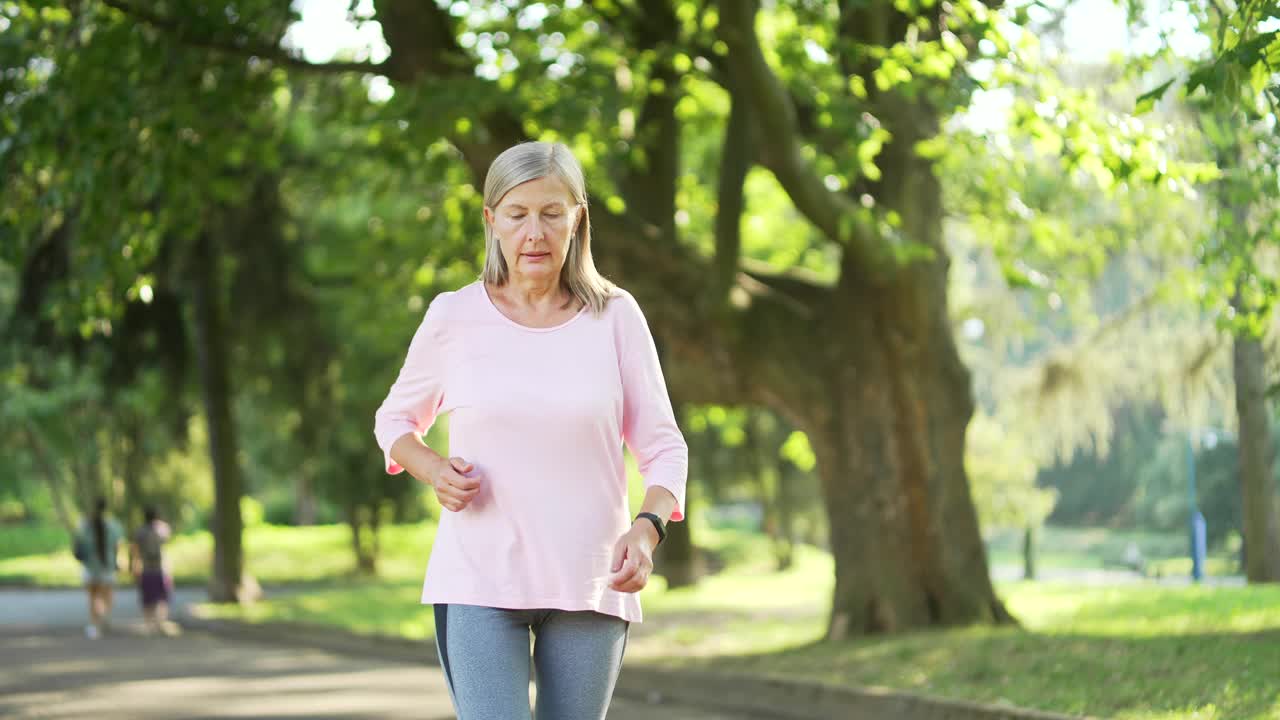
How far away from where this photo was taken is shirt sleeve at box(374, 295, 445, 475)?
3.71 meters

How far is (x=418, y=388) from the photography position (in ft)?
12.3

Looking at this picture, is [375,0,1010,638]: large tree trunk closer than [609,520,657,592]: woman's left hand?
No

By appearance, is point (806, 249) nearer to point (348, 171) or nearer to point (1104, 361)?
point (1104, 361)

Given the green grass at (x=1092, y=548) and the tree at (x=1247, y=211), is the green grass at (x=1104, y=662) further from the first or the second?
the green grass at (x=1092, y=548)

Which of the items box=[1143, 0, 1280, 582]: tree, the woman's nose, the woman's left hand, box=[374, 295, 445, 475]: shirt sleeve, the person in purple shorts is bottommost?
the person in purple shorts

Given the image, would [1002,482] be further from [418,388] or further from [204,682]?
[418,388]

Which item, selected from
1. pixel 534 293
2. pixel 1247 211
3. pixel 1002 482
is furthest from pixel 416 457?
pixel 1002 482

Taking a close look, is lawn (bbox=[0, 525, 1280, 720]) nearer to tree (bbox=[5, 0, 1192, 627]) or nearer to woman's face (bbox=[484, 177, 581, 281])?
tree (bbox=[5, 0, 1192, 627])

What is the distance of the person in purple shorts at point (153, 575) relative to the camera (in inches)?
883

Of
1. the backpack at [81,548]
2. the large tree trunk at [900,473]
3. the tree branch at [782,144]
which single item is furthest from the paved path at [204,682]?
the tree branch at [782,144]

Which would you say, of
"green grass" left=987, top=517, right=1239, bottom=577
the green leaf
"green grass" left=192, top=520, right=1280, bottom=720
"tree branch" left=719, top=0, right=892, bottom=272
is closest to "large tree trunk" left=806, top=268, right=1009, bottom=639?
"green grass" left=192, top=520, right=1280, bottom=720

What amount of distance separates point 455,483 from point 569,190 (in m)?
0.68

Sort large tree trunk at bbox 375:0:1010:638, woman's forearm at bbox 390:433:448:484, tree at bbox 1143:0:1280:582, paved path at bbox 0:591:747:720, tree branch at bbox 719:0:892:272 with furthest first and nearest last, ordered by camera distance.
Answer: large tree trunk at bbox 375:0:1010:638, tree branch at bbox 719:0:892:272, paved path at bbox 0:591:747:720, tree at bbox 1143:0:1280:582, woman's forearm at bbox 390:433:448:484

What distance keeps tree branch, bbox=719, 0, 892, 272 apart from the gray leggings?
9612mm
